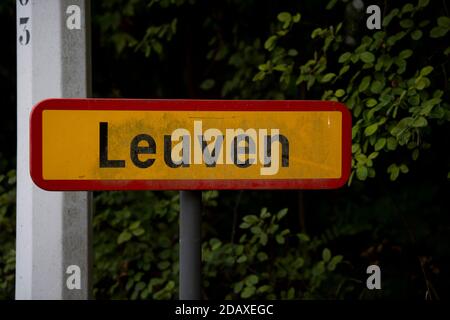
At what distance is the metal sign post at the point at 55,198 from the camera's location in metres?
2.70

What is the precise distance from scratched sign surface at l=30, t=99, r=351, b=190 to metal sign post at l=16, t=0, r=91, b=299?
100 cm

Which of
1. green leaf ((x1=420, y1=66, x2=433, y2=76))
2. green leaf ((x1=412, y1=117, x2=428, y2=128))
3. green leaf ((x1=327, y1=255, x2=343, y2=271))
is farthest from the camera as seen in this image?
green leaf ((x1=327, y1=255, x2=343, y2=271))

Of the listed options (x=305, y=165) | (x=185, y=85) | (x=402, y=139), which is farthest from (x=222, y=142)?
(x=185, y=85)

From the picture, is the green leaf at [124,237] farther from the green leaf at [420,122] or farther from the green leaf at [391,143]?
the green leaf at [420,122]

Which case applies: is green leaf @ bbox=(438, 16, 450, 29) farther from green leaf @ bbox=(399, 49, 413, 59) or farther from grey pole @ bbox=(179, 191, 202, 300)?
grey pole @ bbox=(179, 191, 202, 300)

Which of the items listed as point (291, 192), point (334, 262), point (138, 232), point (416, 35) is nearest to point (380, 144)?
point (416, 35)

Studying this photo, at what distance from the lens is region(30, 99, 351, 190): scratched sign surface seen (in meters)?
1.75

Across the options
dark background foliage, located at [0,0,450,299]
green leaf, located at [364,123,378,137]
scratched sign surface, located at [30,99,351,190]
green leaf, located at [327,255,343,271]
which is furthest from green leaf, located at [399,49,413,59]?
scratched sign surface, located at [30,99,351,190]

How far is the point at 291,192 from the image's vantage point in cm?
565

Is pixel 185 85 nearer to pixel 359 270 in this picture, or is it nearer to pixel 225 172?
pixel 359 270

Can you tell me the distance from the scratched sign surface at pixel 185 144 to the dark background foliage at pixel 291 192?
1325 millimetres

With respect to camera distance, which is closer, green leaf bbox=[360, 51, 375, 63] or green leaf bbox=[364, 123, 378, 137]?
green leaf bbox=[364, 123, 378, 137]

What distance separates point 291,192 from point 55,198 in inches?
124

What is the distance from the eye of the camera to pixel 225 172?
5.82ft
